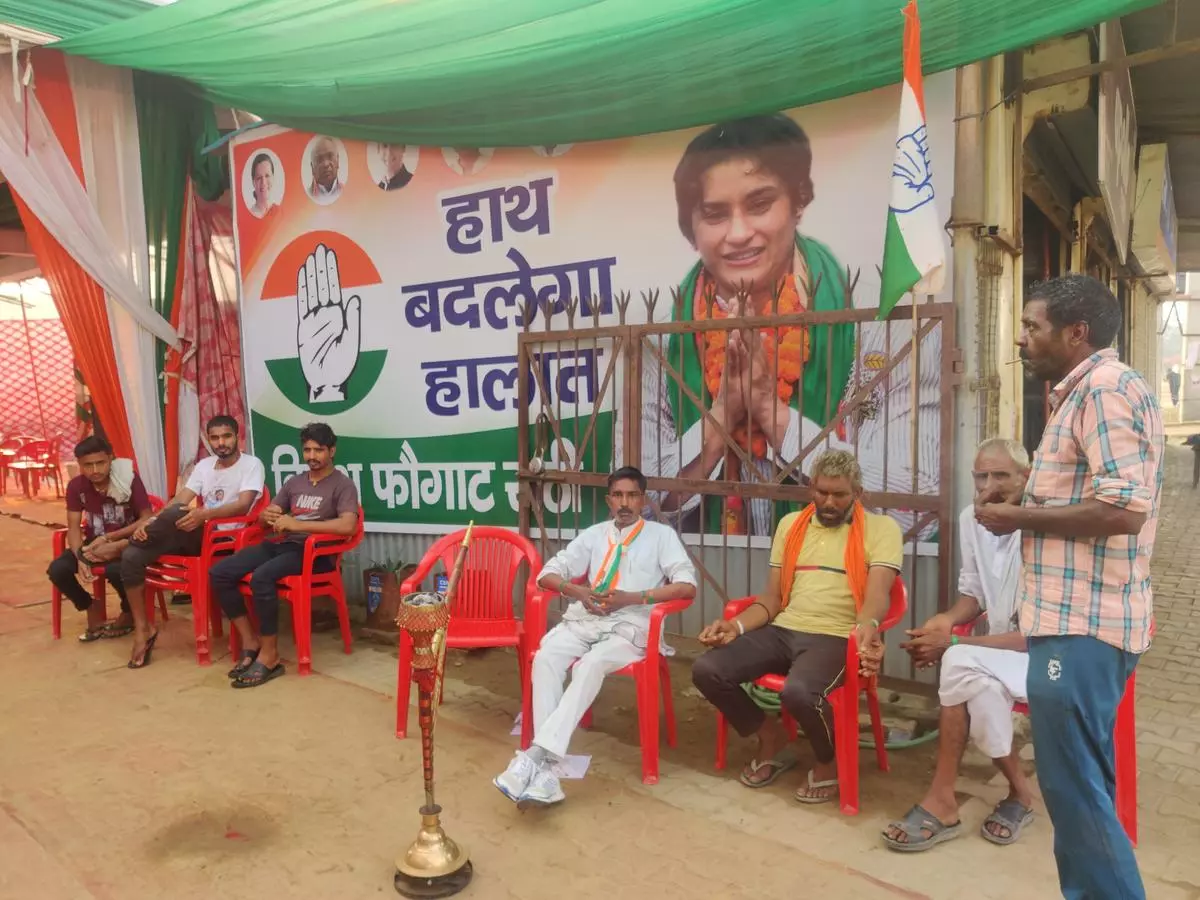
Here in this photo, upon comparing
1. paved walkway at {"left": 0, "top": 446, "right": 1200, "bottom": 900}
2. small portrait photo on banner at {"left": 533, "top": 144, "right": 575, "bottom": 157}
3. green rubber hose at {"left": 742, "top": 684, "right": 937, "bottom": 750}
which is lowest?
paved walkway at {"left": 0, "top": 446, "right": 1200, "bottom": 900}

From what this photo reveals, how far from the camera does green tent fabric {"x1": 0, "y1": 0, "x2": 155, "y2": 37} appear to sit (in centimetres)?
499

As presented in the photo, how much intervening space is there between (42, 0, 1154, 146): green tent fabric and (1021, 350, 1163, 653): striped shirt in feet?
5.49

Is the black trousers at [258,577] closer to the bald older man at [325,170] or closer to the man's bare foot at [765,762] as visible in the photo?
the bald older man at [325,170]

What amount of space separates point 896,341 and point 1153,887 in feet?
7.42

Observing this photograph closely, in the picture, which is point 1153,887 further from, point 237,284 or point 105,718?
point 237,284

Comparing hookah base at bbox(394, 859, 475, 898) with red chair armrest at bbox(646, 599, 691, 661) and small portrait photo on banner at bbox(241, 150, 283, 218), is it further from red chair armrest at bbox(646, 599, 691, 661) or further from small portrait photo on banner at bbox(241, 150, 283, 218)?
small portrait photo on banner at bbox(241, 150, 283, 218)

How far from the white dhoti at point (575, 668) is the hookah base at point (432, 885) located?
1.87 feet

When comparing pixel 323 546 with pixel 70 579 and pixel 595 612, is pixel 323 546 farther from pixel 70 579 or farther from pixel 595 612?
pixel 595 612

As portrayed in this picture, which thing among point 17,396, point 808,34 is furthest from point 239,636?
point 17,396

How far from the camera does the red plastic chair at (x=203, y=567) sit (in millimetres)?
4875

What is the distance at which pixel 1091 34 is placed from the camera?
3.98 metres

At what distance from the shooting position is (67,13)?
5.07 metres

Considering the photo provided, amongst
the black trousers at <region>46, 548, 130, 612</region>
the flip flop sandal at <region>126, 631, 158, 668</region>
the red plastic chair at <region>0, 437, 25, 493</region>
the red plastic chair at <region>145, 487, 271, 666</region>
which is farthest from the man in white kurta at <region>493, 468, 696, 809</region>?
the red plastic chair at <region>0, 437, 25, 493</region>

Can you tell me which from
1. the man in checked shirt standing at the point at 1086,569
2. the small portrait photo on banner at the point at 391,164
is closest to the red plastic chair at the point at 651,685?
the man in checked shirt standing at the point at 1086,569
